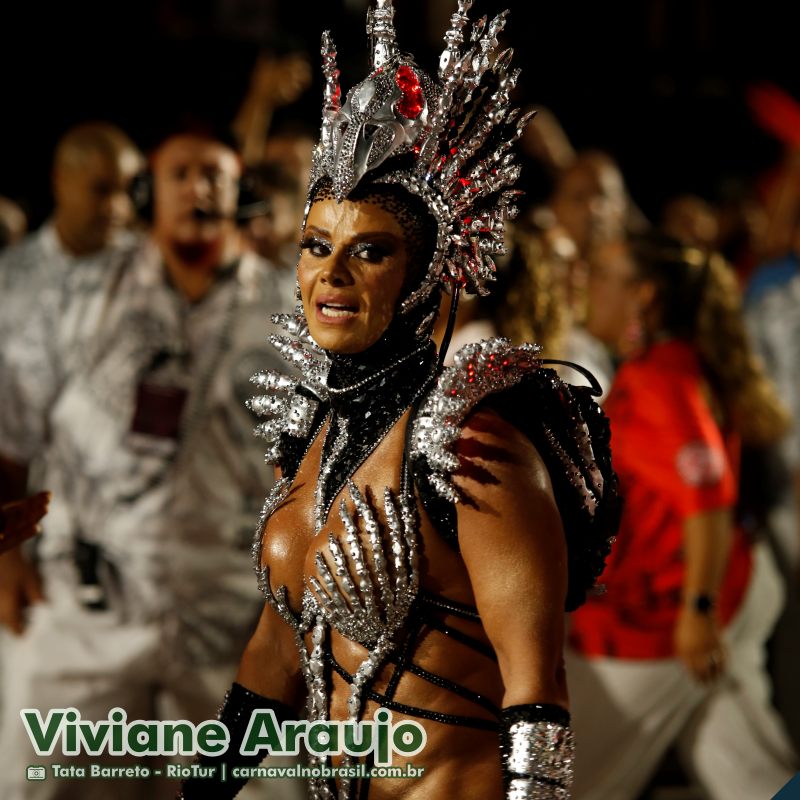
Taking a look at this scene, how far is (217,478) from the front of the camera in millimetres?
4578

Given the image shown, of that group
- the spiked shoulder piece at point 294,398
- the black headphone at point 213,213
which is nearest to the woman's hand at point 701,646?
the black headphone at point 213,213

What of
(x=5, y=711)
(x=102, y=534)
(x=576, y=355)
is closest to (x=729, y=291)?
(x=576, y=355)

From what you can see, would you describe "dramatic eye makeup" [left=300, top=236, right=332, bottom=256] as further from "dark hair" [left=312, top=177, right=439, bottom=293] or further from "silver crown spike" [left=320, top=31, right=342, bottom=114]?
"silver crown spike" [left=320, top=31, right=342, bottom=114]

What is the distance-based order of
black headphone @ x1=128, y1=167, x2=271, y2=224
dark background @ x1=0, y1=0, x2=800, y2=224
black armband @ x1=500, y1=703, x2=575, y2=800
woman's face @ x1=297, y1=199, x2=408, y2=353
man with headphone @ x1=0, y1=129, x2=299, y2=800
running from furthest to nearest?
dark background @ x1=0, y1=0, x2=800, y2=224 → black headphone @ x1=128, y1=167, x2=271, y2=224 → man with headphone @ x1=0, y1=129, x2=299, y2=800 → woman's face @ x1=297, y1=199, x2=408, y2=353 → black armband @ x1=500, y1=703, x2=575, y2=800

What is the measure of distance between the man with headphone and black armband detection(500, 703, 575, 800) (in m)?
2.58

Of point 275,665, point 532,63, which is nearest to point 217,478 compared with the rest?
point 275,665

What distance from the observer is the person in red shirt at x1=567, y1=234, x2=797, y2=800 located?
4438mm

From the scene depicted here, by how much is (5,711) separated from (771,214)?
4.47 m

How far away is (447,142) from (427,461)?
1.68 feet

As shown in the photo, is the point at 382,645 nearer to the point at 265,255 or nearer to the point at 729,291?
the point at 729,291

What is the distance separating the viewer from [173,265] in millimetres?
4641

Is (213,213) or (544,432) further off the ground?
(213,213)

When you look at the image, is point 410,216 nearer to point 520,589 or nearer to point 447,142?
point 447,142

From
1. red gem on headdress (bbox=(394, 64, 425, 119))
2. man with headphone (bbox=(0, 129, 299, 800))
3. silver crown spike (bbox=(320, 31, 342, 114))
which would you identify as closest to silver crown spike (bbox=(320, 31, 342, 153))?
silver crown spike (bbox=(320, 31, 342, 114))
